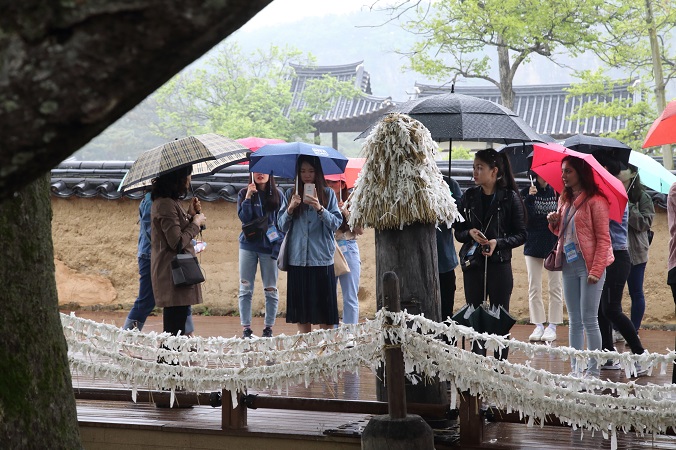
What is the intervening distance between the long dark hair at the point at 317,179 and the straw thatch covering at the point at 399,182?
1833mm

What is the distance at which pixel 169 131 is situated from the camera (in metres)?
41.1

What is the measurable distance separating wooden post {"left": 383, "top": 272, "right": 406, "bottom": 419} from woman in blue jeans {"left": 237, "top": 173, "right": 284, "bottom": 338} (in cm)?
379

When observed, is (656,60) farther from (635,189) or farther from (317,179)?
(317,179)

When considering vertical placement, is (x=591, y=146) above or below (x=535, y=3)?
below

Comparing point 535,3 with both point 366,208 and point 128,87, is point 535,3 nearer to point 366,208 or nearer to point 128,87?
point 366,208

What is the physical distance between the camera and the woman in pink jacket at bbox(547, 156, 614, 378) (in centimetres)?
627

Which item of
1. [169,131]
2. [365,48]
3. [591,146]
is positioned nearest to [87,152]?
[169,131]

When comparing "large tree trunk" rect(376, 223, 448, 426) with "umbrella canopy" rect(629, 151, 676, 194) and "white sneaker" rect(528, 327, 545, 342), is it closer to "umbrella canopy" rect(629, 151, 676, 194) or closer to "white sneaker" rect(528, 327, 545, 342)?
"umbrella canopy" rect(629, 151, 676, 194)

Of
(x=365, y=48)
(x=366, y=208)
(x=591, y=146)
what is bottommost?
(x=366, y=208)

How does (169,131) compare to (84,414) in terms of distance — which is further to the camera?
(169,131)

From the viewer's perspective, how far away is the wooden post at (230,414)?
17.7 feet

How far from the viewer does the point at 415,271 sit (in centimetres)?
523

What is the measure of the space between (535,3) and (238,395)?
1157 centimetres

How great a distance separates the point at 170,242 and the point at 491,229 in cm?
246
